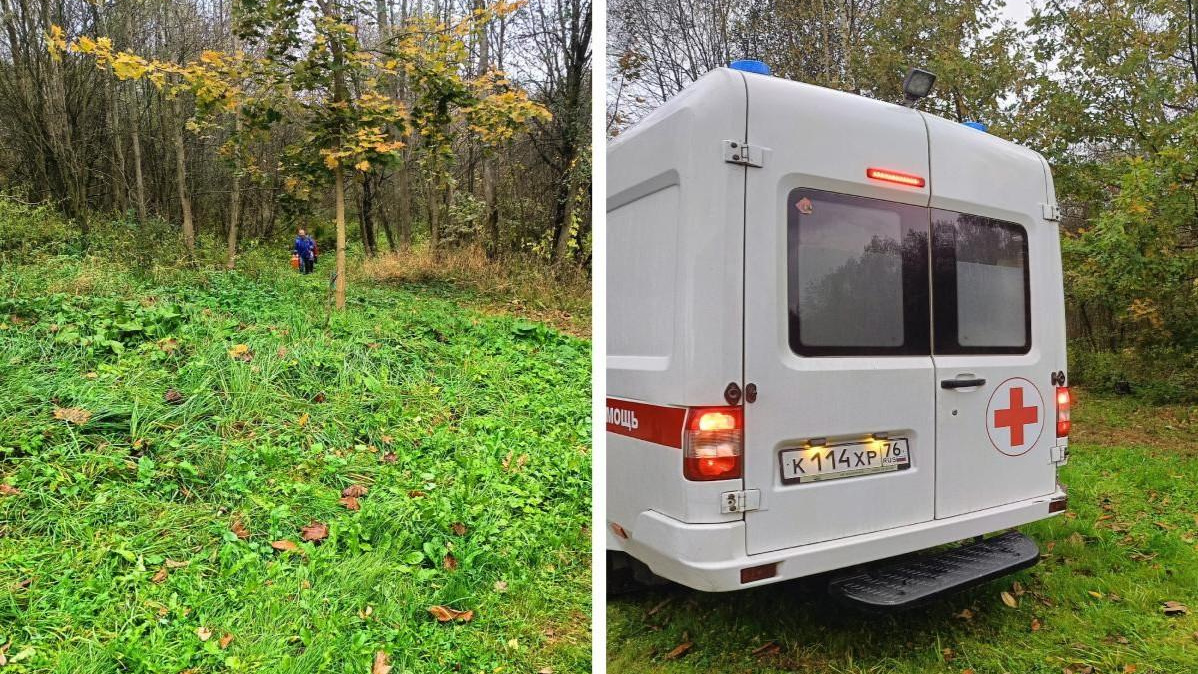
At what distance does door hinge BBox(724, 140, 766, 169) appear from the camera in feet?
6.22

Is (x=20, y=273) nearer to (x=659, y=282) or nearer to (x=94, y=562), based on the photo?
(x=94, y=562)

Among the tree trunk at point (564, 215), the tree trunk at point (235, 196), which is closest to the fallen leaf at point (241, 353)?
the tree trunk at point (564, 215)

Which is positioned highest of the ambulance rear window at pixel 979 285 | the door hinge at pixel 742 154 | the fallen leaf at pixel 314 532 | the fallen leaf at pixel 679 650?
the door hinge at pixel 742 154

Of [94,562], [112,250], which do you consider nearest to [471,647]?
[94,562]

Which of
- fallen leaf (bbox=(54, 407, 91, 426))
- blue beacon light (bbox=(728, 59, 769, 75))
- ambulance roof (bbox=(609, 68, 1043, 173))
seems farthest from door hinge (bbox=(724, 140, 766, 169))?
fallen leaf (bbox=(54, 407, 91, 426))

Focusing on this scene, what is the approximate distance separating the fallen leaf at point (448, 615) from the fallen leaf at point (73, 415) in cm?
168

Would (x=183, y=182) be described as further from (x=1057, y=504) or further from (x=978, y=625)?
(x=1057, y=504)

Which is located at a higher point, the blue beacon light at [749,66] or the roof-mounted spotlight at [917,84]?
the roof-mounted spotlight at [917,84]

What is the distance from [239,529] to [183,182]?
470cm

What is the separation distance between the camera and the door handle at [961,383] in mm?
2293

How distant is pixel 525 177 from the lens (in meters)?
4.68

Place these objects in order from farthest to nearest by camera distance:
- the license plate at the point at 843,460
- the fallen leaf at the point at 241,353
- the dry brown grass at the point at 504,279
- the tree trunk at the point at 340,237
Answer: the tree trunk at the point at 340,237 < the dry brown grass at the point at 504,279 < the fallen leaf at the point at 241,353 < the license plate at the point at 843,460

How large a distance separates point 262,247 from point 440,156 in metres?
2.08

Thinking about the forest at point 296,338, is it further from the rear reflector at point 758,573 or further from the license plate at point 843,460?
the license plate at point 843,460
